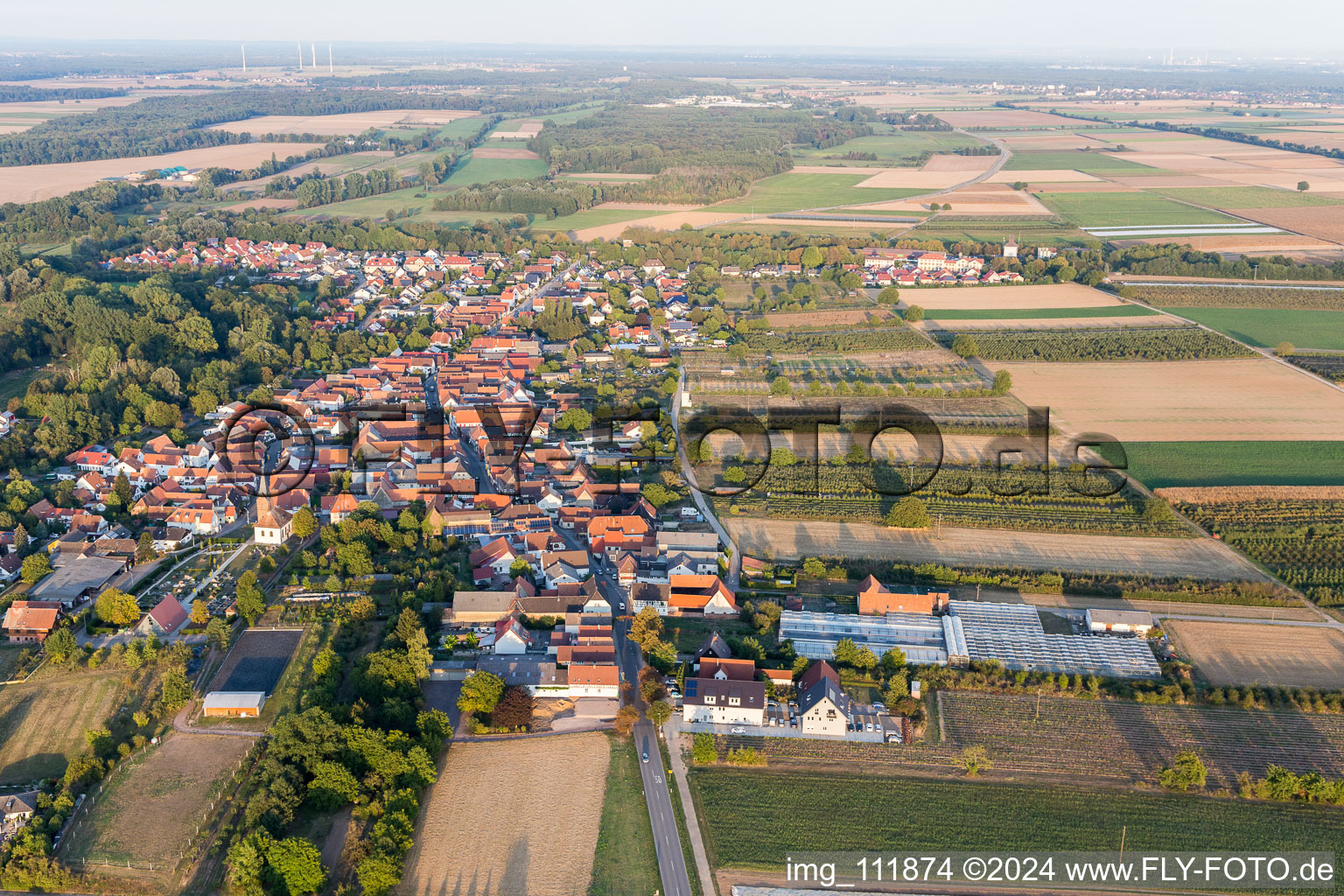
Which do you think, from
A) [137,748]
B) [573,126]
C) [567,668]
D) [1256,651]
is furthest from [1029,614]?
[573,126]

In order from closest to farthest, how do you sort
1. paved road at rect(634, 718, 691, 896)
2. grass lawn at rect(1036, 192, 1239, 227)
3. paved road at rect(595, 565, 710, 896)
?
paved road at rect(634, 718, 691, 896), paved road at rect(595, 565, 710, 896), grass lawn at rect(1036, 192, 1239, 227)

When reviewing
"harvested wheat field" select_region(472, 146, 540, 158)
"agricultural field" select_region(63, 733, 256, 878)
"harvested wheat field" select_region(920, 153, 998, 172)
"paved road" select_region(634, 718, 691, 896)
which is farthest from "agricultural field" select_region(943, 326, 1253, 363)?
"harvested wheat field" select_region(472, 146, 540, 158)

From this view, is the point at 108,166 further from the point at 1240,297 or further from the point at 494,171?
A: the point at 1240,297

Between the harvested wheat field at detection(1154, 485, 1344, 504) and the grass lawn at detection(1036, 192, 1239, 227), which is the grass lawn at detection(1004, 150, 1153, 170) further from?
the harvested wheat field at detection(1154, 485, 1344, 504)

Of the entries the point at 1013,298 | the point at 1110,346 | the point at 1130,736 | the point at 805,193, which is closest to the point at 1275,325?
the point at 1110,346

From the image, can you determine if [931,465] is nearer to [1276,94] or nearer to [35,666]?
[35,666]
